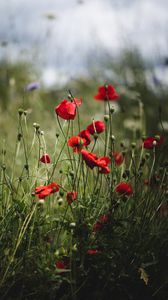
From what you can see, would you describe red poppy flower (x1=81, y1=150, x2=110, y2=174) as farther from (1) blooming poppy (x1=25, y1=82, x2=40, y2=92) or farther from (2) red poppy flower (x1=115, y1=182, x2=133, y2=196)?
(1) blooming poppy (x1=25, y1=82, x2=40, y2=92)

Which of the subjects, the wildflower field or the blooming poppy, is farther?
the blooming poppy

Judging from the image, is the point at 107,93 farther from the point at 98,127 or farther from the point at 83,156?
the point at 83,156

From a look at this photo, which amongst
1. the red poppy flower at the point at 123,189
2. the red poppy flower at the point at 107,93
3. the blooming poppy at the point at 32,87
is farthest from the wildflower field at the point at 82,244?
the blooming poppy at the point at 32,87

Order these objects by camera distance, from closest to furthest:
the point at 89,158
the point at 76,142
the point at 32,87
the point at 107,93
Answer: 1. the point at 89,158
2. the point at 76,142
3. the point at 107,93
4. the point at 32,87

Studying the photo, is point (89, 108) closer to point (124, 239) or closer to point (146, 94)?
point (146, 94)

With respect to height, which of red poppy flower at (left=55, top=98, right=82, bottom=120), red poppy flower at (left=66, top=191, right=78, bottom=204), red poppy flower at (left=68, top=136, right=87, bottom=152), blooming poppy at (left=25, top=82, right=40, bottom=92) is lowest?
red poppy flower at (left=66, top=191, right=78, bottom=204)

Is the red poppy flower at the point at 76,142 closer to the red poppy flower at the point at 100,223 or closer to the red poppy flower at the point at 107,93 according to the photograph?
the red poppy flower at the point at 100,223

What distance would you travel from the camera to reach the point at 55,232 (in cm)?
190

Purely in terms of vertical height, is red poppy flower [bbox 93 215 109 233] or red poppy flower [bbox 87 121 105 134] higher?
red poppy flower [bbox 87 121 105 134]

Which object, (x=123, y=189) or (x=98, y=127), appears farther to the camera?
(x=98, y=127)

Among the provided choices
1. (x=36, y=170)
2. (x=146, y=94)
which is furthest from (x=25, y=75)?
(x=36, y=170)

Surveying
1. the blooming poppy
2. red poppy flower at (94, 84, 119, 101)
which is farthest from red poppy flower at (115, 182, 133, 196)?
the blooming poppy

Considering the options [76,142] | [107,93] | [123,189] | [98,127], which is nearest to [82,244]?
[123,189]

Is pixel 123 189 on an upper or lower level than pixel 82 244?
upper
